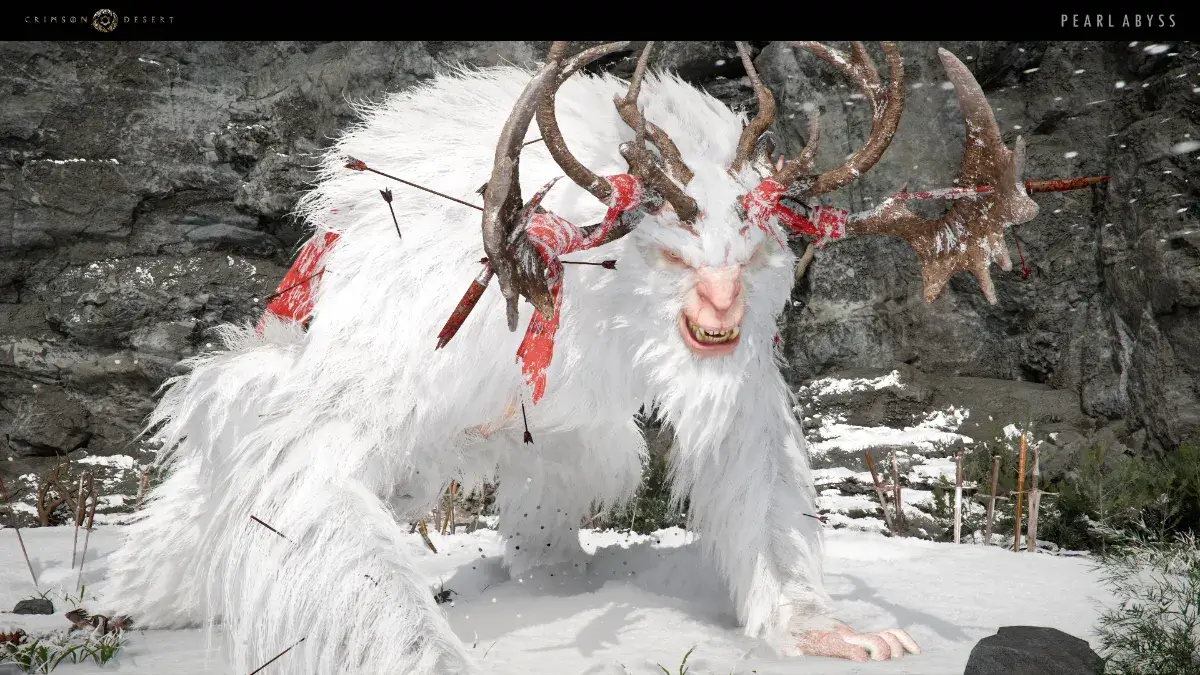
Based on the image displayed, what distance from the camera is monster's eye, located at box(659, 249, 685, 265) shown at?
142 centimetres

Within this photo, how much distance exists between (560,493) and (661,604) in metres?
0.37

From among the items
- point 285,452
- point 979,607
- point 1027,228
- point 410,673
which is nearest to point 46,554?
point 285,452

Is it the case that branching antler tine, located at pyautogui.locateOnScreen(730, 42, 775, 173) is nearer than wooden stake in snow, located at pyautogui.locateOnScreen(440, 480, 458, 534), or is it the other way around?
branching antler tine, located at pyautogui.locateOnScreen(730, 42, 775, 173)

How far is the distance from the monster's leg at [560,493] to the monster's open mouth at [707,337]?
538mm

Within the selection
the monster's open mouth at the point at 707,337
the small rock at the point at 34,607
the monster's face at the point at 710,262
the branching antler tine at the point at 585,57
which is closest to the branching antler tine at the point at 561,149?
the branching antler tine at the point at 585,57

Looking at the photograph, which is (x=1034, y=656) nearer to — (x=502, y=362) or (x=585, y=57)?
(x=502, y=362)

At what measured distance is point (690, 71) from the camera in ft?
13.0
